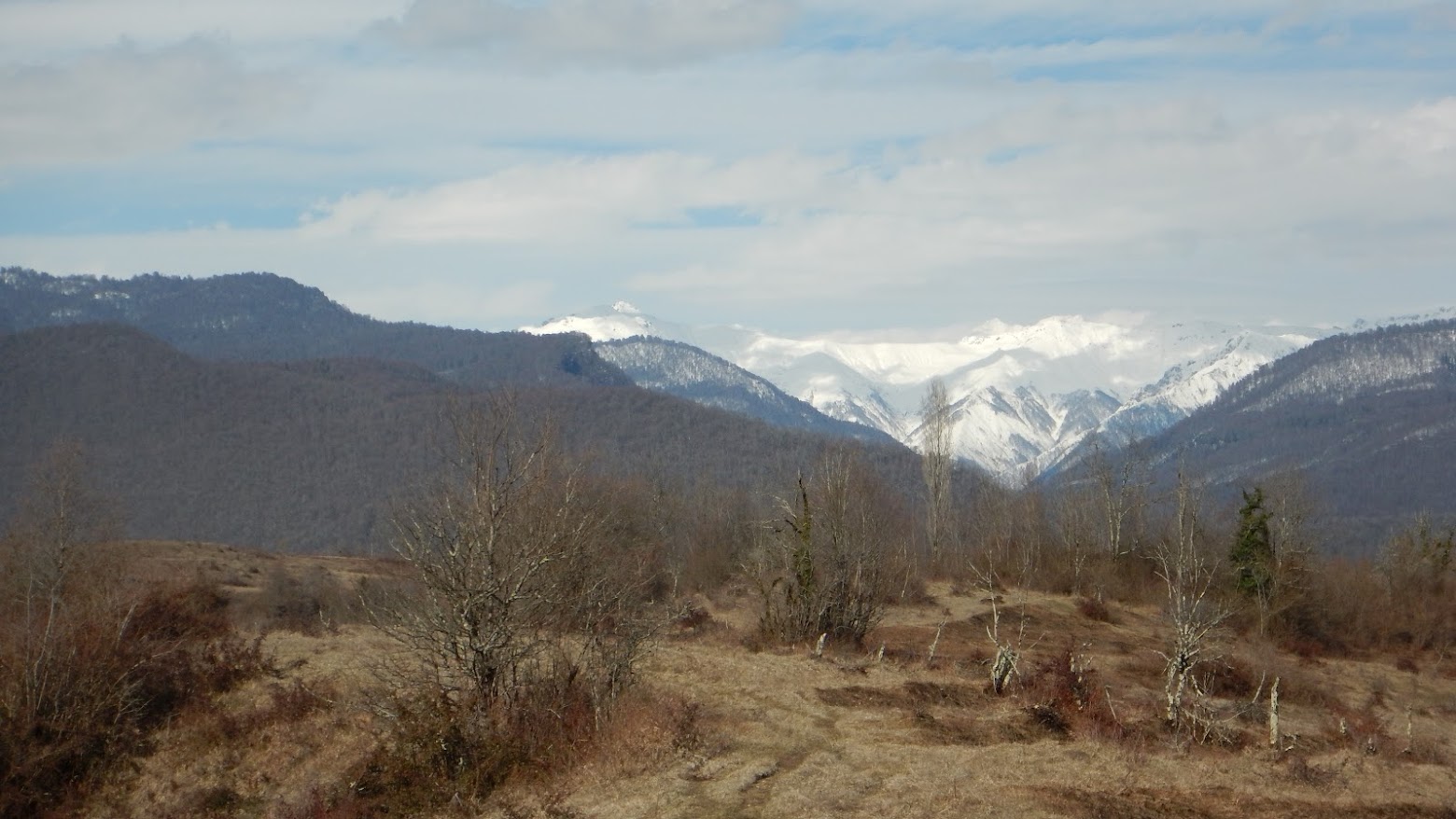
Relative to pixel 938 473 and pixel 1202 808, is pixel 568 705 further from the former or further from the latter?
pixel 938 473

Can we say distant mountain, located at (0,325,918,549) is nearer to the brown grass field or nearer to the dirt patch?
the brown grass field

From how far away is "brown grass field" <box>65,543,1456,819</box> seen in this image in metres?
19.0

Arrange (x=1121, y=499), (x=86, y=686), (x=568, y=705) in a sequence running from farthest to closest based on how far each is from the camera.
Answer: (x=1121, y=499) → (x=86, y=686) → (x=568, y=705)

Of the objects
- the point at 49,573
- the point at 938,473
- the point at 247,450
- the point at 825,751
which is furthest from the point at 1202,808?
the point at 247,450

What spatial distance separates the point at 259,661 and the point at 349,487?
147832mm

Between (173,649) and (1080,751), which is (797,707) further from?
(173,649)

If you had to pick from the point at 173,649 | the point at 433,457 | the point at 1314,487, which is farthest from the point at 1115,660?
the point at 433,457

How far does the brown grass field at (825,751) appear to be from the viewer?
19031mm

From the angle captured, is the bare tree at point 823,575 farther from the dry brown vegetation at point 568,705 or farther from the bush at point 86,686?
the bush at point 86,686

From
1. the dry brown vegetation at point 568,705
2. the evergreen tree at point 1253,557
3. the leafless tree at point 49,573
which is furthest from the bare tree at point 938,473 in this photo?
the leafless tree at point 49,573

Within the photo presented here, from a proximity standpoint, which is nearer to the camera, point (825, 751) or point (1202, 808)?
point (1202, 808)

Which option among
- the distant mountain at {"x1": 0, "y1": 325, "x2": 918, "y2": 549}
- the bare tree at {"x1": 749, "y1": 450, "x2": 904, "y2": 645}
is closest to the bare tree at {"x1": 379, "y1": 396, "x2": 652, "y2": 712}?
the bare tree at {"x1": 749, "y1": 450, "x2": 904, "y2": 645}

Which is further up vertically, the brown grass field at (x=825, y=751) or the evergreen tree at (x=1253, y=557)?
the evergreen tree at (x=1253, y=557)

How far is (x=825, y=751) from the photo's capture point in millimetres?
21953
